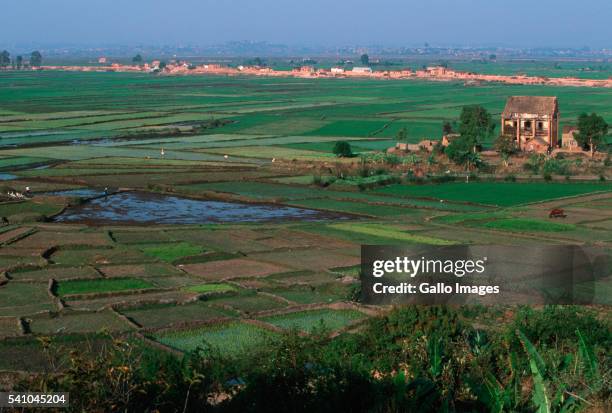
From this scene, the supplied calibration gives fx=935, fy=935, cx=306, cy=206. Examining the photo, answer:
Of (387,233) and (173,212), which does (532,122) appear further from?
(387,233)

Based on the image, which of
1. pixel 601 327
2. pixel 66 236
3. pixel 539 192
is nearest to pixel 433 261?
pixel 601 327

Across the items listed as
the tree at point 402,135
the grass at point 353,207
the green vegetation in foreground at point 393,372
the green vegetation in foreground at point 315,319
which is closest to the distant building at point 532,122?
the tree at point 402,135

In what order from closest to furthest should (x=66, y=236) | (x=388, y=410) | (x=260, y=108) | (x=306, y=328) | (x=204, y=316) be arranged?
(x=388, y=410)
(x=306, y=328)
(x=204, y=316)
(x=66, y=236)
(x=260, y=108)

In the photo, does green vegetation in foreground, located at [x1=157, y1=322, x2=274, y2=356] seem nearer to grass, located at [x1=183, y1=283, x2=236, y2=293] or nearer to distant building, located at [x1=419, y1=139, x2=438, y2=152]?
grass, located at [x1=183, y1=283, x2=236, y2=293]

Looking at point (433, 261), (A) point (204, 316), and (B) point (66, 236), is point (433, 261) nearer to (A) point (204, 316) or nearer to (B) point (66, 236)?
(A) point (204, 316)

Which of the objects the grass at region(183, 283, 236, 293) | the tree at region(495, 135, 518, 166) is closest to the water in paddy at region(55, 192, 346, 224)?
the grass at region(183, 283, 236, 293)

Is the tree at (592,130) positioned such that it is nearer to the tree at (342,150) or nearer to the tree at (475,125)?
the tree at (475,125)
